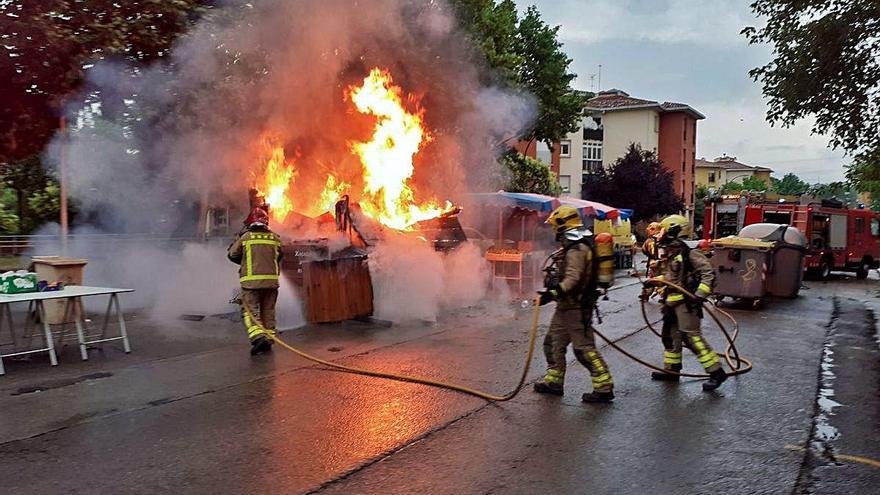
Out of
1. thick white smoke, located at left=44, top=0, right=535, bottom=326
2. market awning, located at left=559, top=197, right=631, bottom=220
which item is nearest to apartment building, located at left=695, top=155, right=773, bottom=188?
market awning, located at left=559, top=197, right=631, bottom=220

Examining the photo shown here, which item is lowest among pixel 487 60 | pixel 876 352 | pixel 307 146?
pixel 876 352

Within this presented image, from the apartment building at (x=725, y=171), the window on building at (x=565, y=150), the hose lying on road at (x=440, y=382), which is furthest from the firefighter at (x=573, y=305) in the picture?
the apartment building at (x=725, y=171)

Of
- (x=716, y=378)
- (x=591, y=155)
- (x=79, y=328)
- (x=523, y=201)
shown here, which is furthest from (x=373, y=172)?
(x=591, y=155)

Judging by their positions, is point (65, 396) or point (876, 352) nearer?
point (65, 396)

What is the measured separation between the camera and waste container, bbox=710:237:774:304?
12.7 metres

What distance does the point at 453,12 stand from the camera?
1481cm

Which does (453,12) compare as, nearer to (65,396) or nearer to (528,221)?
(528,221)

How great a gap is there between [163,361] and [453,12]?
10591mm

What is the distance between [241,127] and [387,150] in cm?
265

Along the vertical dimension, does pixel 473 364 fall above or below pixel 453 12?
→ below

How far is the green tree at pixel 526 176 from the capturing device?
2503 cm

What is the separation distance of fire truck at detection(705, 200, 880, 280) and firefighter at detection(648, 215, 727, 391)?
14.0 meters

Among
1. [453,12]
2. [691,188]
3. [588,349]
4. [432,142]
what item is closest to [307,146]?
[432,142]

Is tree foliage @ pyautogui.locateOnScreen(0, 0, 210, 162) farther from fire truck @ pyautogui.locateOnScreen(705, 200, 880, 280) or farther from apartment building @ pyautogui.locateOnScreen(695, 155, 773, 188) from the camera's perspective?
apartment building @ pyautogui.locateOnScreen(695, 155, 773, 188)
